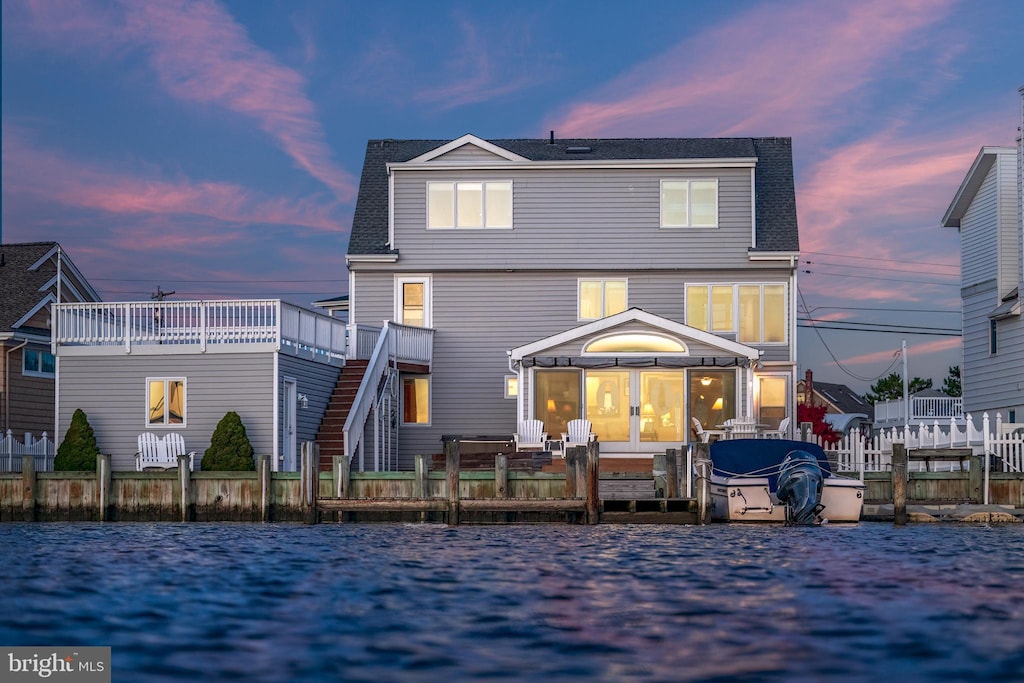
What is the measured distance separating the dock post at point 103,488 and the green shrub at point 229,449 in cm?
396

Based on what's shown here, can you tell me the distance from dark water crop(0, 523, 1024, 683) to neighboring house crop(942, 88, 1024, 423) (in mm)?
16720

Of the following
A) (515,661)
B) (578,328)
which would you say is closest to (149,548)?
(515,661)

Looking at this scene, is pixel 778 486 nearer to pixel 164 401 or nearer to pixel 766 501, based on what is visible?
pixel 766 501

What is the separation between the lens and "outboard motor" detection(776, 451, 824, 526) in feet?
84.2

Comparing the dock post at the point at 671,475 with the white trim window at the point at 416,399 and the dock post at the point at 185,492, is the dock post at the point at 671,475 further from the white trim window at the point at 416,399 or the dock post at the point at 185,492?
the white trim window at the point at 416,399

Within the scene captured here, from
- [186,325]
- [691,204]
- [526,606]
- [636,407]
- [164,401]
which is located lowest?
[526,606]

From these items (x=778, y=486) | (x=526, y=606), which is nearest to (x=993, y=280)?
(x=778, y=486)

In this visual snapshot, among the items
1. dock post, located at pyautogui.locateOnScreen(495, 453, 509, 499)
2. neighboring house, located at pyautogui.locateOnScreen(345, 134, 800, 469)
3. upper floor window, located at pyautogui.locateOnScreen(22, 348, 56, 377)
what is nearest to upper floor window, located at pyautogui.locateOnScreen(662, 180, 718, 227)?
neighboring house, located at pyautogui.locateOnScreen(345, 134, 800, 469)

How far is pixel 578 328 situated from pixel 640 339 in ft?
5.55

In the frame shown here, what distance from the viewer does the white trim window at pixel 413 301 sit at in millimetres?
39062

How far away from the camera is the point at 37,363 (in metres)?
40.8

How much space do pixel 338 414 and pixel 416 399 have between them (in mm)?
4981

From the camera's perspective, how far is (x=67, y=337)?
32.4 meters

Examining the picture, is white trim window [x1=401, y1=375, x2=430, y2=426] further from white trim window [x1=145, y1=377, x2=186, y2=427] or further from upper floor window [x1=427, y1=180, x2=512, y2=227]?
white trim window [x1=145, y1=377, x2=186, y2=427]
